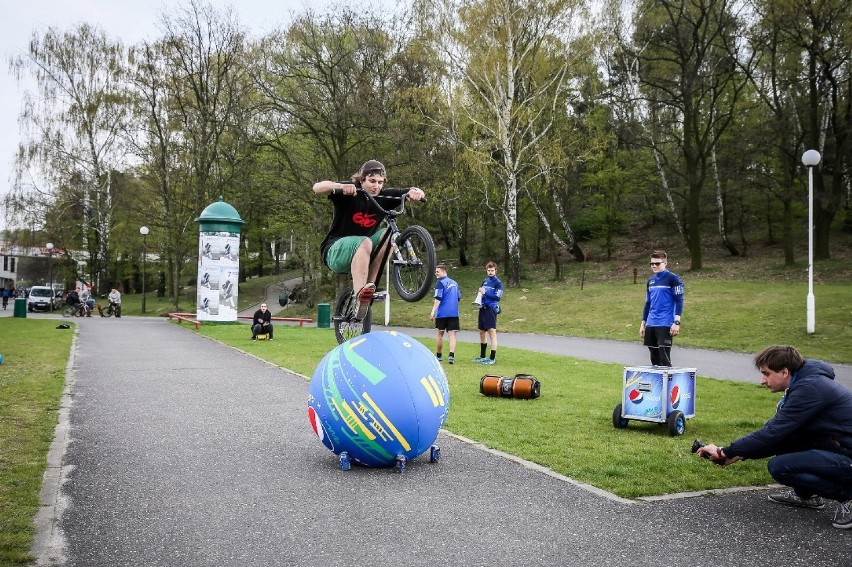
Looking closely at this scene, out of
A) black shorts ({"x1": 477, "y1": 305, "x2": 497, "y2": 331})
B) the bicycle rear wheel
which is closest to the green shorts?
the bicycle rear wheel

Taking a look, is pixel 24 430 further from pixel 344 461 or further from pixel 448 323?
pixel 448 323

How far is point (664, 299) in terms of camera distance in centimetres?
1141

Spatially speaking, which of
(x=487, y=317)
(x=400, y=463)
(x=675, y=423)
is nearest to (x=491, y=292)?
(x=487, y=317)

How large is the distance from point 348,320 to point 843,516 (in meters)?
5.54

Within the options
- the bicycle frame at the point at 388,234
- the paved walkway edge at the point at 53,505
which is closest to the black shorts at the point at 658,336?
the bicycle frame at the point at 388,234

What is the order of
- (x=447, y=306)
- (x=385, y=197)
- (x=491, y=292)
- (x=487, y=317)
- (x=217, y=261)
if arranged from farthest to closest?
(x=217, y=261)
(x=487, y=317)
(x=447, y=306)
(x=491, y=292)
(x=385, y=197)

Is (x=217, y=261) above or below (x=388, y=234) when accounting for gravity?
above

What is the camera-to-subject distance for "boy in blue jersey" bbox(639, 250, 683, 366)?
11344 millimetres

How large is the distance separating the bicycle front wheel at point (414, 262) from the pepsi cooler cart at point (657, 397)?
276cm

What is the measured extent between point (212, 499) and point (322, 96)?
31924mm

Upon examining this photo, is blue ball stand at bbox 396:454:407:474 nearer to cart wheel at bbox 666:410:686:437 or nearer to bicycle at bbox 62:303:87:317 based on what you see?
cart wheel at bbox 666:410:686:437

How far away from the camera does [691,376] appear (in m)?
9.30

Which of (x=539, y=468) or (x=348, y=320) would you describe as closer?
(x=539, y=468)

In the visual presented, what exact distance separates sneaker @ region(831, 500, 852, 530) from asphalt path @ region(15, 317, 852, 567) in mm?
93
